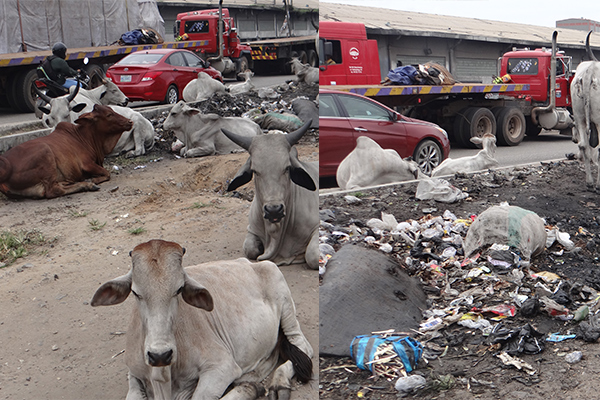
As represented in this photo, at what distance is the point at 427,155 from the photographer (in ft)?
31.3

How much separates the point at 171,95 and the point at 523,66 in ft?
27.6

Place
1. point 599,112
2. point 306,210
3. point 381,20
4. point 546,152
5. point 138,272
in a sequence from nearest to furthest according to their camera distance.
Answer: point 138,272 < point 306,210 < point 599,112 < point 546,152 < point 381,20

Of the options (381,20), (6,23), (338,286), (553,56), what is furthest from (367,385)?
(381,20)

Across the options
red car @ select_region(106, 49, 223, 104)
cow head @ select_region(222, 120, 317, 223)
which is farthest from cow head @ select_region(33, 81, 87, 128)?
cow head @ select_region(222, 120, 317, 223)

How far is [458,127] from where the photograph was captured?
1279 centimetres

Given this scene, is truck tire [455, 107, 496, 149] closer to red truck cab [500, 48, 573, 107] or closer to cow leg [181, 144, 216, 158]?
red truck cab [500, 48, 573, 107]

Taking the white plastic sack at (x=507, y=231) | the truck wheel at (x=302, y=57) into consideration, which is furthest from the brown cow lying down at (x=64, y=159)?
the truck wheel at (x=302, y=57)

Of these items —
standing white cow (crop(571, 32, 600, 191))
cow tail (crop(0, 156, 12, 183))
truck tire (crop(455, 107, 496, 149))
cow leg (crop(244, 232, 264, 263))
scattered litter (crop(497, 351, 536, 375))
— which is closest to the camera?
scattered litter (crop(497, 351, 536, 375))

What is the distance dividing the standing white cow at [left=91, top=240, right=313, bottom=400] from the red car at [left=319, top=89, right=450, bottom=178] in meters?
4.62

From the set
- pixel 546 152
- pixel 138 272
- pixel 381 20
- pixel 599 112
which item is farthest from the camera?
pixel 381 20

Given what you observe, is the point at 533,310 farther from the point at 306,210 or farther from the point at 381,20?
the point at 381,20

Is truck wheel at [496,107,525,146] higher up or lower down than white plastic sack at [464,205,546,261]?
higher up

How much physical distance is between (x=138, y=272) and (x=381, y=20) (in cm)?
1982

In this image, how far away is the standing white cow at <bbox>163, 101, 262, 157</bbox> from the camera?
10055 mm
